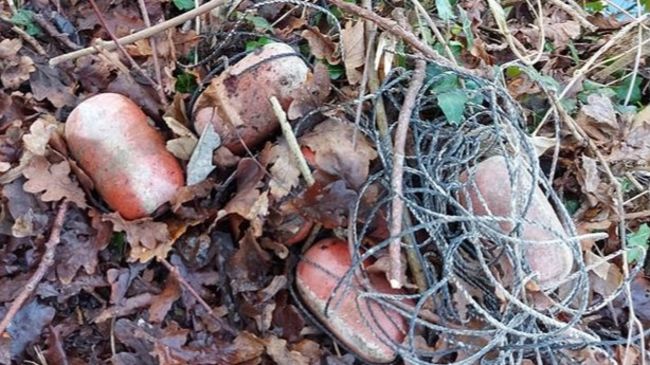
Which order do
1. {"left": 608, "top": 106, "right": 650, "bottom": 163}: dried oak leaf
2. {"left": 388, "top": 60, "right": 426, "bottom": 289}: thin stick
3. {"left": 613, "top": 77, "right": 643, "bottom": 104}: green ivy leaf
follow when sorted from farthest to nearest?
{"left": 613, "top": 77, "right": 643, "bottom": 104}: green ivy leaf → {"left": 608, "top": 106, "right": 650, "bottom": 163}: dried oak leaf → {"left": 388, "top": 60, "right": 426, "bottom": 289}: thin stick

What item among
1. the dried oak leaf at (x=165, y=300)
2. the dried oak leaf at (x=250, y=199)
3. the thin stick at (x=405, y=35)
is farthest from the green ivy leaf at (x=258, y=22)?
the dried oak leaf at (x=165, y=300)

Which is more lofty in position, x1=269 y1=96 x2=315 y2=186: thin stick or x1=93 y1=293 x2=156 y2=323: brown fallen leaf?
x1=269 y1=96 x2=315 y2=186: thin stick

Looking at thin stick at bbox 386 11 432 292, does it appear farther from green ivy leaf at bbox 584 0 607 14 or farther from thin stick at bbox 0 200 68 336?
green ivy leaf at bbox 584 0 607 14

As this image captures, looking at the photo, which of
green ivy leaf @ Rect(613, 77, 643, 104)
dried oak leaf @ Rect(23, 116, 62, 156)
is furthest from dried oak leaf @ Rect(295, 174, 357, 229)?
green ivy leaf @ Rect(613, 77, 643, 104)

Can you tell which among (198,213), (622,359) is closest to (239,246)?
(198,213)

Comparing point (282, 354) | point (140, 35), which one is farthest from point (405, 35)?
point (282, 354)

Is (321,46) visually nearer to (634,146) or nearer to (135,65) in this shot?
(135,65)

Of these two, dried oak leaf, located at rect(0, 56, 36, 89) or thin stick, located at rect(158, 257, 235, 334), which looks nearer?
thin stick, located at rect(158, 257, 235, 334)
